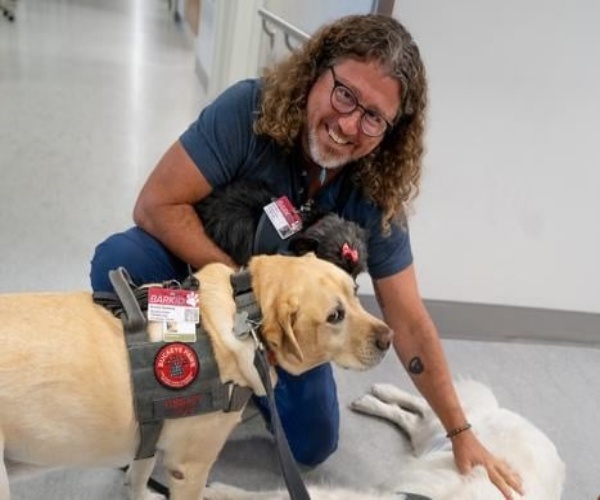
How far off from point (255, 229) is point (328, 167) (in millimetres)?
234

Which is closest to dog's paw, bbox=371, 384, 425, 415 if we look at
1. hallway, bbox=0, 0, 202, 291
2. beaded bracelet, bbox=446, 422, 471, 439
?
beaded bracelet, bbox=446, 422, 471, 439

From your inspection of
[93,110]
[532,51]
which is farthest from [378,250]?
[93,110]

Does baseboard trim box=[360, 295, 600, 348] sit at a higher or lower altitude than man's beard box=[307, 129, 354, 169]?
lower

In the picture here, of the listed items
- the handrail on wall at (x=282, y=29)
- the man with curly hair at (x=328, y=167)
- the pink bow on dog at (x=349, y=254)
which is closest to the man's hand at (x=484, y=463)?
the man with curly hair at (x=328, y=167)

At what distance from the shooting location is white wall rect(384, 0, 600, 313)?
6.50ft

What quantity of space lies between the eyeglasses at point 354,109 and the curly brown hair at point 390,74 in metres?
0.06

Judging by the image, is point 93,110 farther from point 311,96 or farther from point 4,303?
point 4,303

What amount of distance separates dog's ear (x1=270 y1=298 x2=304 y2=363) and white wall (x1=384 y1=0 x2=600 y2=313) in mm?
1280

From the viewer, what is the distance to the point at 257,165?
147cm

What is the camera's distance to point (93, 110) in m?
3.84

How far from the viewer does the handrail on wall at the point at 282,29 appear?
222cm

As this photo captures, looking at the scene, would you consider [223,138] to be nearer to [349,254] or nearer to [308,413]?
[349,254]

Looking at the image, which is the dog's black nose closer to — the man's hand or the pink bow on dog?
the pink bow on dog

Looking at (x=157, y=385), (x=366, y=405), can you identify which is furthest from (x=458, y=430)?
(x=157, y=385)
